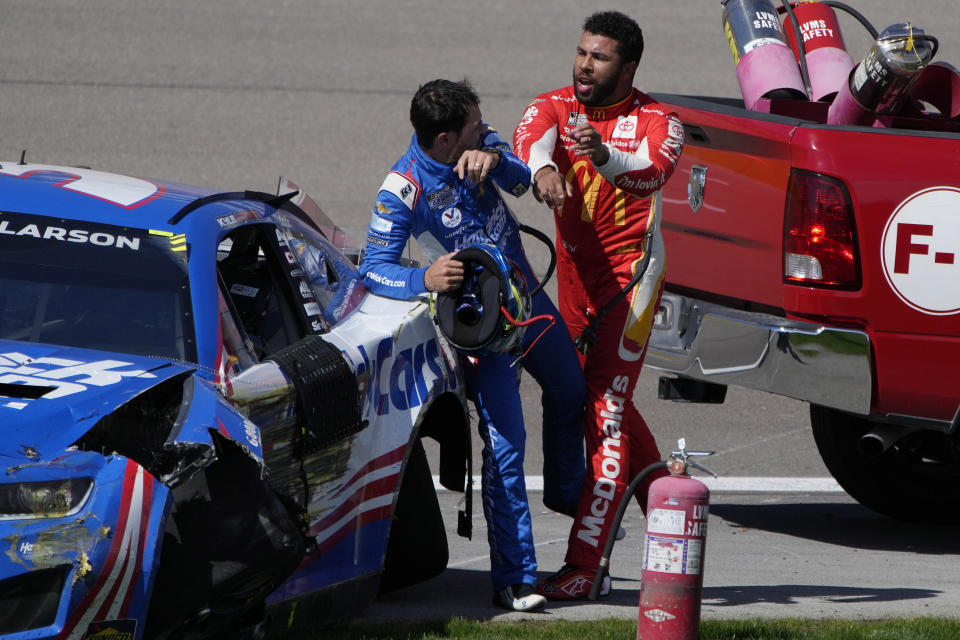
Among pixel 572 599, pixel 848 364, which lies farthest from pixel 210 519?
pixel 848 364

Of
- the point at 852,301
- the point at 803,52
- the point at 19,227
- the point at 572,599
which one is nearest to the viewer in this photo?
→ the point at 19,227

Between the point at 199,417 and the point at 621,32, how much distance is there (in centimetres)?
251

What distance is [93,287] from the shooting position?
4.11 meters

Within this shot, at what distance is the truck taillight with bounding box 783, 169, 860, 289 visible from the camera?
536cm

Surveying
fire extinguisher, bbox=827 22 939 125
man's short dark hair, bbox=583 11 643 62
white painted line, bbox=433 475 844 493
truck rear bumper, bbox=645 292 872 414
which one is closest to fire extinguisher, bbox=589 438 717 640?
truck rear bumper, bbox=645 292 872 414

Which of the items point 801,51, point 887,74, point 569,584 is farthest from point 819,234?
point 801,51

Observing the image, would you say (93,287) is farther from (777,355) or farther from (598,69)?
(777,355)

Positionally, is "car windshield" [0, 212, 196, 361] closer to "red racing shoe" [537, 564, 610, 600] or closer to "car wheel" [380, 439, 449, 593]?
"car wheel" [380, 439, 449, 593]

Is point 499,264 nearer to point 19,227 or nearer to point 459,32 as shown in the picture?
point 19,227

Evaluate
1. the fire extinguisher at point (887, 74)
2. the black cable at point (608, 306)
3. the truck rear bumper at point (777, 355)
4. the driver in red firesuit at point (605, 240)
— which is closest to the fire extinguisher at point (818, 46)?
the fire extinguisher at point (887, 74)

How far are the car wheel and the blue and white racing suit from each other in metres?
0.21

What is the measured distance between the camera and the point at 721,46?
14.1 metres

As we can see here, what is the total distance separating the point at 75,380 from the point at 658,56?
11.0 m

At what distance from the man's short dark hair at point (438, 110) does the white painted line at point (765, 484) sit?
275 cm
